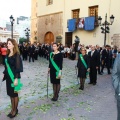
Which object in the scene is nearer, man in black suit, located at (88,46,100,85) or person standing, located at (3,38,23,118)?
person standing, located at (3,38,23,118)

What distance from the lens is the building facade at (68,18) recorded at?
1013 inches

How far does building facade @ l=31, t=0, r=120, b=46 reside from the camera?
25737 mm

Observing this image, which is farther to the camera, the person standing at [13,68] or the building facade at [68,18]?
the building facade at [68,18]

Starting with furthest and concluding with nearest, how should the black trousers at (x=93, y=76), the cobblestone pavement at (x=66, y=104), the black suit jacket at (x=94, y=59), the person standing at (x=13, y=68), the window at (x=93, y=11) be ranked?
the window at (x=93, y=11)
the black suit jacket at (x=94, y=59)
the black trousers at (x=93, y=76)
the cobblestone pavement at (x=66, y=104)
the person standing at (x=13, y=68)

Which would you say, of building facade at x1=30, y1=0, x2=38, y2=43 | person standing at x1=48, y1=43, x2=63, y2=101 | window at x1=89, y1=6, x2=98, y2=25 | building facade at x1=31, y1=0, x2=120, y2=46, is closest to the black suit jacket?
person standing at x1=48, y1=43, x2=63, y2=101

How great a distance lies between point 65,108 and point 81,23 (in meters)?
22.6

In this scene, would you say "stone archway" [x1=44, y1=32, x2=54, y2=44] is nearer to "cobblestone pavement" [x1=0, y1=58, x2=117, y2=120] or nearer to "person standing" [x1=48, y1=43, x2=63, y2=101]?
"cobblestone pavement" [x1=0, y1=58, x2=117, y2=120]

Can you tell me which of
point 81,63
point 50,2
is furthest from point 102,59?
point 50,2

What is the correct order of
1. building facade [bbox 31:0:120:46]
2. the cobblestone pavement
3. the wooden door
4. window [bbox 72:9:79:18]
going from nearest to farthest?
the cobblestone pavement < building facade [bbox 31:0:120:46] < window [bbox 72:9:79:18] < the wooden door

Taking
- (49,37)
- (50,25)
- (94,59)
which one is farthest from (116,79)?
(49,37)

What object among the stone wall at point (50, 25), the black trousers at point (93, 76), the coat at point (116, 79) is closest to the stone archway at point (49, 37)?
the stone wall at point (50, 25)

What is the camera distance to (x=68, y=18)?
30.9 metres

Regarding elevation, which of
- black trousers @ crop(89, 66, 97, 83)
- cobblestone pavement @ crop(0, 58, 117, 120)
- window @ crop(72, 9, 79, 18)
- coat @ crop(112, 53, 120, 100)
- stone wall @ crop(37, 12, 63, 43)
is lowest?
cobblestone pavement @ crop(0, 58, 117, 120)

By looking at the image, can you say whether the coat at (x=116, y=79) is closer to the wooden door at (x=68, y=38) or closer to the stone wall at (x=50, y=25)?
the wooden door at (x=68, y=38)
